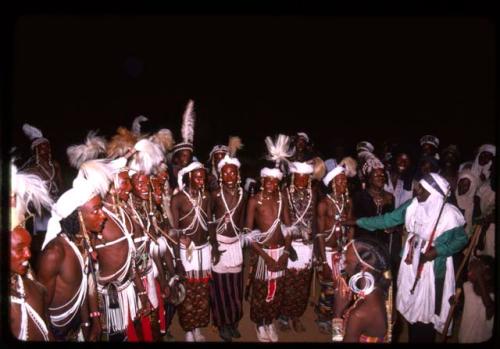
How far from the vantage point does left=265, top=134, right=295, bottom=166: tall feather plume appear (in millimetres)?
4723

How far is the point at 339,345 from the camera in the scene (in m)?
4.07

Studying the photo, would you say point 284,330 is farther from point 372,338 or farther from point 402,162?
point 402,162

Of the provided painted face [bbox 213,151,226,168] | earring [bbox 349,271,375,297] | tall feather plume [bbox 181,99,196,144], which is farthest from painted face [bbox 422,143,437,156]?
tall feather plume [bbox 181,99,196,144]

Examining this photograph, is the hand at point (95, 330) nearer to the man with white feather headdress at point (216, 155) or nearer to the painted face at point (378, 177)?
the man with white feather headdress at point (216, 155)

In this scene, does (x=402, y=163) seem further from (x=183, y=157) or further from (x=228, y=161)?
(x=183, y=157)

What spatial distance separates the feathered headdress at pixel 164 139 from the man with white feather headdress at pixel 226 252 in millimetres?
543

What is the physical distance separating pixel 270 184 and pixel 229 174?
17.2 inches

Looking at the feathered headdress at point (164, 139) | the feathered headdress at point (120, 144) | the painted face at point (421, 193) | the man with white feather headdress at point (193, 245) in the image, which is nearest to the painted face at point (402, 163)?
the painted face at point (421, 193)

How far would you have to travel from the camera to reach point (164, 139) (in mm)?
4504

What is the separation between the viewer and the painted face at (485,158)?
474 centimetres

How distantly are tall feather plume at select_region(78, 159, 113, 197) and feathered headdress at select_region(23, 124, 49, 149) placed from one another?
997mm

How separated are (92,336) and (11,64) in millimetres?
2619

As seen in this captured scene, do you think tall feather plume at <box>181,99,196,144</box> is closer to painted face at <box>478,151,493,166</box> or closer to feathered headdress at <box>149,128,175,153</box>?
feathered headdress at <box>149,128,175,153</box>

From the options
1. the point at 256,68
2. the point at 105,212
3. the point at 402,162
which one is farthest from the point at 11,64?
the point at 402,162
